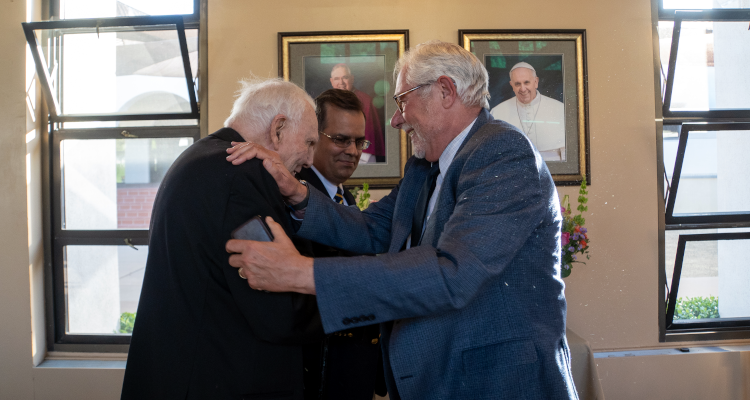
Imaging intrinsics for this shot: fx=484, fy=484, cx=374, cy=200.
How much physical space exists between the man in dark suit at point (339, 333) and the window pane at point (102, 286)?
1.65 meters

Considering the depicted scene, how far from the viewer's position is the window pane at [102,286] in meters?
3.12

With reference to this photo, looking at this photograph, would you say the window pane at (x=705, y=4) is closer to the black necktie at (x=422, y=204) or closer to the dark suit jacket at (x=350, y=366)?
the black necktie at (x=422, y=204)

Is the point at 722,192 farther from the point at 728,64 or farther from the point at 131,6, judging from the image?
the point at 131,6

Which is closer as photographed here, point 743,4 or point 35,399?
point 35,399

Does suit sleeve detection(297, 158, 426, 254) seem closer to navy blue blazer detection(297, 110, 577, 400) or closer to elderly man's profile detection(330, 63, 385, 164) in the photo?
navy blue blazer detection(297, 110, 577, 400)

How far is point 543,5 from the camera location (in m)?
2.93

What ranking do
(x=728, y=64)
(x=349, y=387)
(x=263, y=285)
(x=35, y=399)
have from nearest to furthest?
(x=263, y=285) → (x=349, y=387) → (x=35, y=399) → (x=728, y=64)

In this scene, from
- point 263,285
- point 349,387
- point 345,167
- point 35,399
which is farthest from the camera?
point 35,399

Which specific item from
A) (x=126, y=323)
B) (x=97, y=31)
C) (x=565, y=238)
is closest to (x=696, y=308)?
(x=565, y=238)

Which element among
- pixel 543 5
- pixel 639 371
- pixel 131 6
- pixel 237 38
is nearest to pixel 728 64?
pixel 543 5

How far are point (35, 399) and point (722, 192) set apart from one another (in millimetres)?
4470

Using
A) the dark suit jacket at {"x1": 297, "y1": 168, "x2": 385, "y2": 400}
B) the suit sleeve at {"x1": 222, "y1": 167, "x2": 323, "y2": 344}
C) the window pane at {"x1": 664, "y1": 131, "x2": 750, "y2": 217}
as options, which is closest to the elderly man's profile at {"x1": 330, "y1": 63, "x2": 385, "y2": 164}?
the dark suit jacket at {"x1": 297, "y1": 168, "x2": 385, "y2": 400}

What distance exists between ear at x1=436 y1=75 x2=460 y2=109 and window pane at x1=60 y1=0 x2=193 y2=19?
7.72ft

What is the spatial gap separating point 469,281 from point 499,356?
9.1 inches
